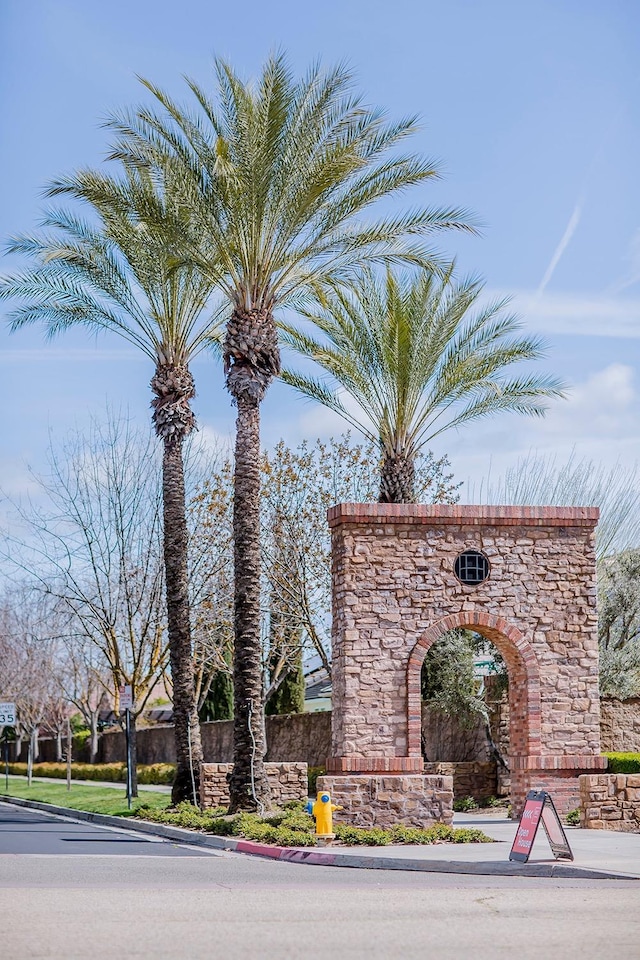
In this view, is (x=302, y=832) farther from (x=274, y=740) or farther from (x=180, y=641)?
(x=274, y=740)

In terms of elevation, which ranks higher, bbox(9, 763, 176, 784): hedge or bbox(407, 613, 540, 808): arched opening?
bbox(407, 613, 540, 808): arched opening

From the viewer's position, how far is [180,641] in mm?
25812

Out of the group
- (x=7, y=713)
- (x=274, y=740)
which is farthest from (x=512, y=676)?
(x=7, y=713)

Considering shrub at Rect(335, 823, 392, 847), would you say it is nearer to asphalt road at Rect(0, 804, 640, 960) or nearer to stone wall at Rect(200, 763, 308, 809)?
asphalt road at Rect(0, 804, 640, 960)

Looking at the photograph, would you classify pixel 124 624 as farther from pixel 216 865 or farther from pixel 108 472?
pixel 216 865

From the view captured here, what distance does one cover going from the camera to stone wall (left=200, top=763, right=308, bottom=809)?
2405 cm

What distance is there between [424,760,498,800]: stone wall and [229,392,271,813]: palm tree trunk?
634 centimetres

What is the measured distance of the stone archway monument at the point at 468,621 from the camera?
22.7 meters

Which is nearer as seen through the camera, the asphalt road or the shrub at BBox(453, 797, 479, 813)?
the asphalt road

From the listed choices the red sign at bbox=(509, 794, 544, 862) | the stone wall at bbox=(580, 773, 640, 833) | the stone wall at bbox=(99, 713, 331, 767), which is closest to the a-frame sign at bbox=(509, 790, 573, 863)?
the red sign at bbox=(509, 794, 544, 862)

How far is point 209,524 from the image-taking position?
4028cm

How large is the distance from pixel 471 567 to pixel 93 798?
49.1 ft

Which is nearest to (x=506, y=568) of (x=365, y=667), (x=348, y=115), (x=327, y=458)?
(x=365, y=667)

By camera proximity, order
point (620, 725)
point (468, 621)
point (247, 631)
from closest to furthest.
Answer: point (247, 631), point (468, 621), point (620, 725)
